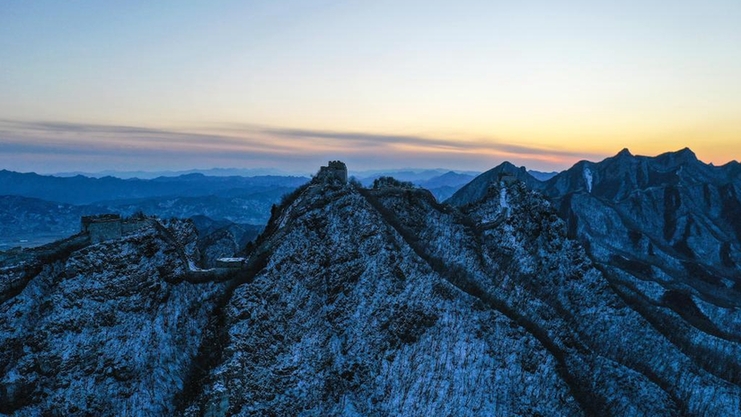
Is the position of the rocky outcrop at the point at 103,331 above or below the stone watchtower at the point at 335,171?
A: below

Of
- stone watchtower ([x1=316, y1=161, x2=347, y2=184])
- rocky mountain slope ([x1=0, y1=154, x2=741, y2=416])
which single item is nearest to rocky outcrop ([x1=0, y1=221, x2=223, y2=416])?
rocky mountain slope ([x1=0, y1=154, x2=741, y2=416])

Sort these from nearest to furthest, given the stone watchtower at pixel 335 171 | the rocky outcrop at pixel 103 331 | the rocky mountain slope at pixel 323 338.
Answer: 1. the rocky outcrop at pixel 103 331
2. the rocky mountain slope at pixel 323 338
3. the stone watchtower at pixel 335 171

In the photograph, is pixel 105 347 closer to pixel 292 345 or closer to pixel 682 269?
pixel 292 345

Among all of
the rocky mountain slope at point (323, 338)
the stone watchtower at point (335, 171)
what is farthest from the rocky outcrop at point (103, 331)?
the stone watchtower at point (335, 171)

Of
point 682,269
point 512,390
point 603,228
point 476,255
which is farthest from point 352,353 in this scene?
point 603,228

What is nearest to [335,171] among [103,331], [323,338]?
[323,338]

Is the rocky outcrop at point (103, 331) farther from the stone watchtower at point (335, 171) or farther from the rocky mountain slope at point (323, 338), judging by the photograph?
the stone watchtower at point (335, 171)

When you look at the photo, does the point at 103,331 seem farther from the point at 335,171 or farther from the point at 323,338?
the point at 335,171

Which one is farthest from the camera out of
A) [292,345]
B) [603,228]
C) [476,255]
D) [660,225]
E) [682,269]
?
[660,225]
